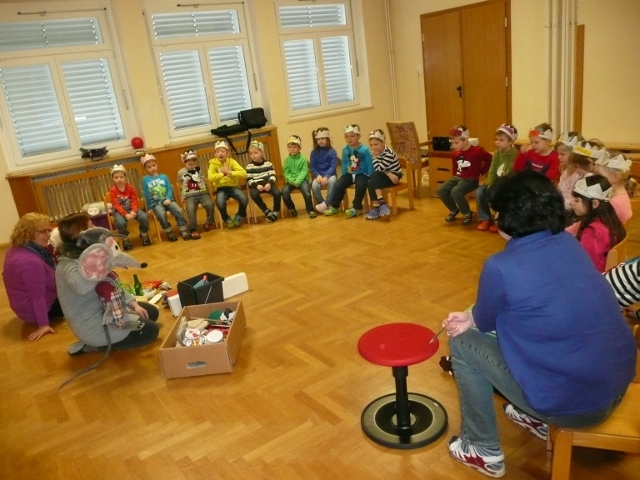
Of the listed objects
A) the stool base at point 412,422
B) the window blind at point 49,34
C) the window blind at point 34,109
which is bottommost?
the stool base at point 412,422

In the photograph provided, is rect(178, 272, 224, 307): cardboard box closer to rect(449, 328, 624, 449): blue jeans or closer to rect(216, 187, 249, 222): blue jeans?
rect(449, 328, 624, 449): blue jeans

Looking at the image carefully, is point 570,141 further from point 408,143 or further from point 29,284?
point 29,284

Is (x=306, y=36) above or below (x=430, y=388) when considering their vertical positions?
above

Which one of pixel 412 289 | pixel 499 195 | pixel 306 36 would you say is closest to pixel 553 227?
pixel 499 195

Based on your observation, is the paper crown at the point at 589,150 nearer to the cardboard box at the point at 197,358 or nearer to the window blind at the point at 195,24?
the cardboard box at the point at 197,358

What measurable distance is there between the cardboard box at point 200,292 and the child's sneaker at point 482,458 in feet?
6.97

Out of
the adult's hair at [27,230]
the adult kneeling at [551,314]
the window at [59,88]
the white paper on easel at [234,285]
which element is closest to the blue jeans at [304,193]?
the white paper on easel at [234,285]

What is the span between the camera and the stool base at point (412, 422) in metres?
2.33

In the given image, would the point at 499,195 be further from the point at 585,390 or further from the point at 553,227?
the point at 585,390

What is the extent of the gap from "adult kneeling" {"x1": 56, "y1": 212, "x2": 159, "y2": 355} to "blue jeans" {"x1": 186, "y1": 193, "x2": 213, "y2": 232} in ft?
8.73

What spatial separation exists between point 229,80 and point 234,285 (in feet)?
15.4

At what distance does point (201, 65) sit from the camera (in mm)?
7621

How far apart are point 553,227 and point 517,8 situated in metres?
6.34

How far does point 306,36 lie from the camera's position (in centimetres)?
830
